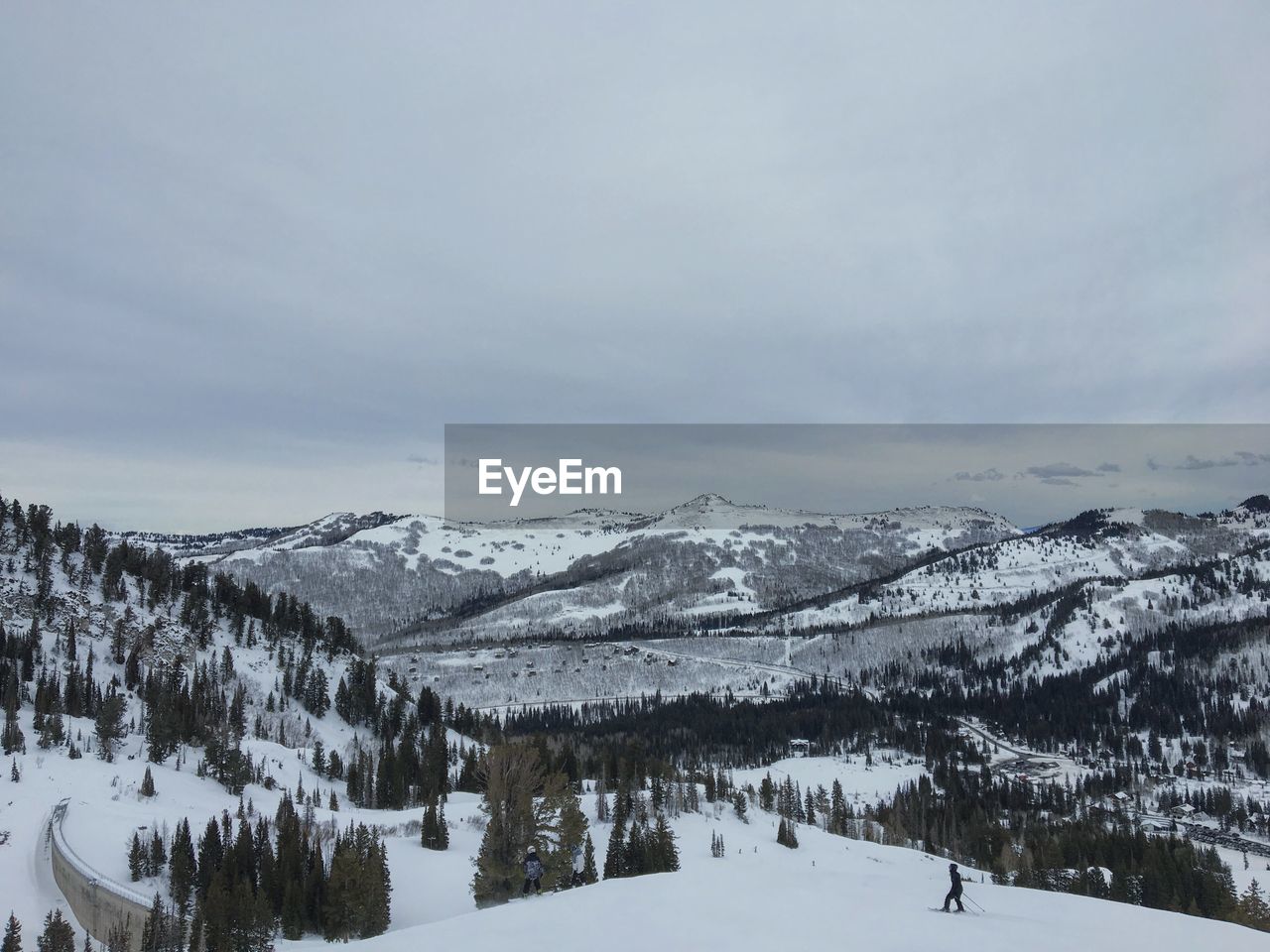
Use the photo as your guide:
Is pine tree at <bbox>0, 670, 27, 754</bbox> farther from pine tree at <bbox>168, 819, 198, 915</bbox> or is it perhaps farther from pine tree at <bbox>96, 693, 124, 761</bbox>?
pine tree at <bbox>168, 819, 198, 915</bbox>

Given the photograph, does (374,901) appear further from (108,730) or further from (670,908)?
(108,730)

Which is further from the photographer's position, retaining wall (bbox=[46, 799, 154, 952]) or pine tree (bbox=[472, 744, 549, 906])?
pine tree (bbox=[472, 744, 549, 906])

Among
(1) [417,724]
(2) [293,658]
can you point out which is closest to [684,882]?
(1) [417,724]

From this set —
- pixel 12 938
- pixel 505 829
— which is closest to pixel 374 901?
pixel 505 829

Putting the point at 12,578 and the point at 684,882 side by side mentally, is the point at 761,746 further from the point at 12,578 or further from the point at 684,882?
the point at 684,882

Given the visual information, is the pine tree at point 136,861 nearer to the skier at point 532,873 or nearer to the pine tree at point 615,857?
the skier at point 532,873

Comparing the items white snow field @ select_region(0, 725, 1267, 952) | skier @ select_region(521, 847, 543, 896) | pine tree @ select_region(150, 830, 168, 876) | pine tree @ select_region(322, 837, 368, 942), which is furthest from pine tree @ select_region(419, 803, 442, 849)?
skier @ select_region(521, 847, 543, 896)

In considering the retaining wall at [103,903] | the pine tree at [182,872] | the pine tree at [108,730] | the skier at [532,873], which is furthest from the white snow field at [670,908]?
the pine tree at [108,730]

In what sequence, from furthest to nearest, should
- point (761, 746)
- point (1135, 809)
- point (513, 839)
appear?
point (761, 746), point (1135, 809), point (513, 839)
